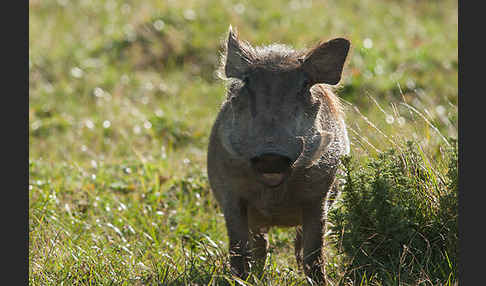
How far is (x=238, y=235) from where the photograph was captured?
4.91m

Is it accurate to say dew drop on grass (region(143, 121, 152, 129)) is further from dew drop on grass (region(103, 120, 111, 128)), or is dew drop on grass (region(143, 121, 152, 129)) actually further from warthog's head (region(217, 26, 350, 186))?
warthog's head (region(217, 26, 350, 186))

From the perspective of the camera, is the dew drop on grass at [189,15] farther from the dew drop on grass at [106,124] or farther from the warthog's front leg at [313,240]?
the warthog's front leg at [313,240]

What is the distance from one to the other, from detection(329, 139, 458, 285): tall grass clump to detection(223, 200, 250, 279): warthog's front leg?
60cm

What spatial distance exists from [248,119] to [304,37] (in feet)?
23.6

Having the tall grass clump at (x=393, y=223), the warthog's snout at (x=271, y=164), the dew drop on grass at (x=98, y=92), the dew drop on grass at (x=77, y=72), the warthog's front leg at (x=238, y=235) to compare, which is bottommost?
the dew drop on grass at (x=77, y=72)

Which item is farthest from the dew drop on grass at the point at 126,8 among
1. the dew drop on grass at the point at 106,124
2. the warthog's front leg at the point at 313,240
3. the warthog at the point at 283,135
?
the warthog's front leg at the point at 313,240

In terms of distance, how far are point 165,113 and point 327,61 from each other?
4691 millimetres

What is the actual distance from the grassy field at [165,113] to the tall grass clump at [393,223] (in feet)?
0.37

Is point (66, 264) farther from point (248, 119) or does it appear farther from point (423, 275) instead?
point (423, 275)

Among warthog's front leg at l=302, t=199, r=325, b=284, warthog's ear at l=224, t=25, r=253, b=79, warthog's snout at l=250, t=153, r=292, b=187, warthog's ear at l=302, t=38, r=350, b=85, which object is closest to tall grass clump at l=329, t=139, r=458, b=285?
warthog's front leg at l=302, t=199, r=325, b=284

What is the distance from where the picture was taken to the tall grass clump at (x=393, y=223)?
15.5 feet

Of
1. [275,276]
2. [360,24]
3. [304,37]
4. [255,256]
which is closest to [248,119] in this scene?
[275,276]

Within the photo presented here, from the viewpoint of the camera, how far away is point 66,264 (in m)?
4.84

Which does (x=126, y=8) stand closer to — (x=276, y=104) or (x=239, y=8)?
(x=239, y=8)
